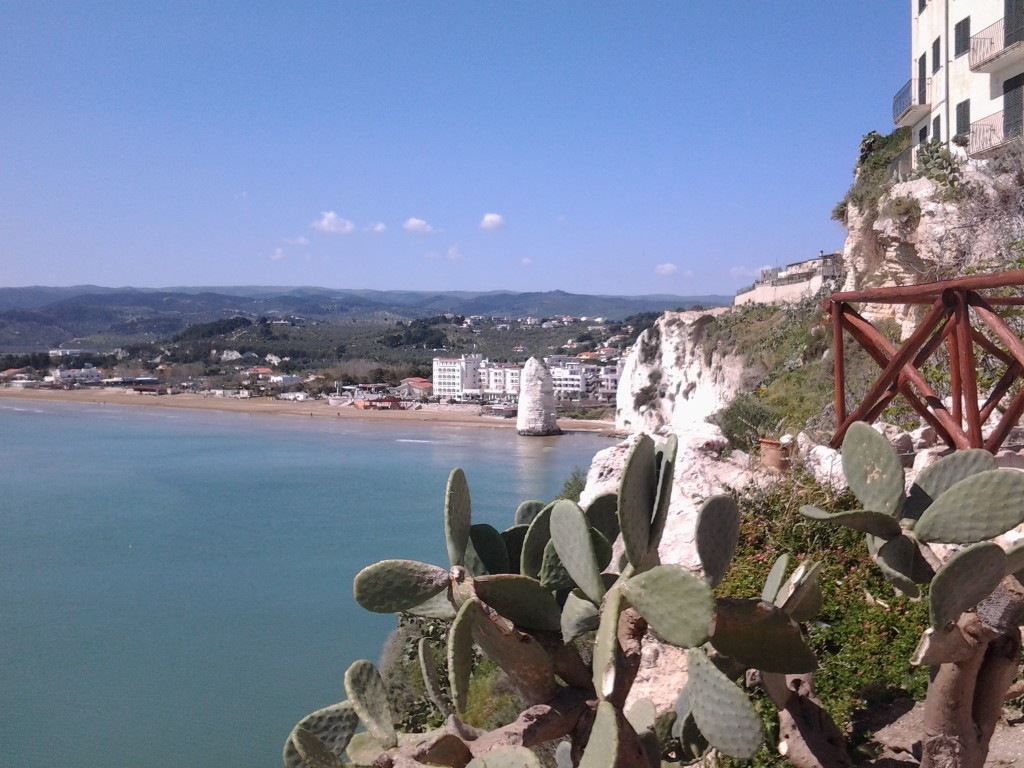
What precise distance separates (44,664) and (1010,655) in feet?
44.6

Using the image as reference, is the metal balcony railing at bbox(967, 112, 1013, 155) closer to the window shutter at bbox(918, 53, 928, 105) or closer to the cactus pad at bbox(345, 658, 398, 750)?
the window shutter at bbox(918, 53, 928, 105)

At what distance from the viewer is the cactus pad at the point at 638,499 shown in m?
1.97

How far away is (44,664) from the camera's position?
41.6ft

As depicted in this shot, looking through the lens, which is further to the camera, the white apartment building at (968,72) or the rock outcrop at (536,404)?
the rock outcrop at (536,404)

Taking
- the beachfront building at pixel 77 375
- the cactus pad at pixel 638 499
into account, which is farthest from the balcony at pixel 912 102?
the beachfront building at pixel 77 375

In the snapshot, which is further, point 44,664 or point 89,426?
point 89,426

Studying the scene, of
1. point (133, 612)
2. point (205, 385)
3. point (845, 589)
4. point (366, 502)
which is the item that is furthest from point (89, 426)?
point (845, 589)

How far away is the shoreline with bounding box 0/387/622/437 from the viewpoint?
47469mm

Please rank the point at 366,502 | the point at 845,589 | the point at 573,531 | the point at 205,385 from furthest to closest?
1. the point at 205,385
2. the point at 366,502
3. the point at 845,589
4. the point at 573,531

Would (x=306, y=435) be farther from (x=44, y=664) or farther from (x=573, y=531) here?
(x=573, y=531)

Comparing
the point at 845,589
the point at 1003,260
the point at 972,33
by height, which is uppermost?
the point at 972,33

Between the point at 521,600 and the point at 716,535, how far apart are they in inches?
20.4

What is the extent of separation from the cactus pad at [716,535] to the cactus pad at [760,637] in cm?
11

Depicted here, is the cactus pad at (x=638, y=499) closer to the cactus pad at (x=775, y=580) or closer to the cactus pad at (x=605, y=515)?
the cactus pad at (x=605, y=515)
